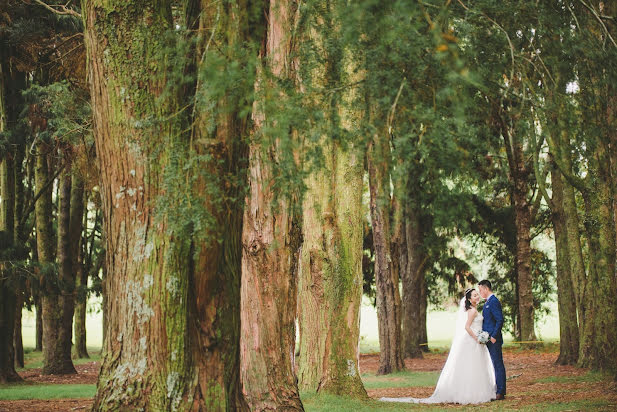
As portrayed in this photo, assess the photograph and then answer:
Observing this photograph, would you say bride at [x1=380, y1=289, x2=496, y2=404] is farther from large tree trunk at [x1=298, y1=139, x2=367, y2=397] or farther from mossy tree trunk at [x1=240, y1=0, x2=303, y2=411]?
mossy tree trunk at [x1=240, y1=0, x2=303, y2=411]

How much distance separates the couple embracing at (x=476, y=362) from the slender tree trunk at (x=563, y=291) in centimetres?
626

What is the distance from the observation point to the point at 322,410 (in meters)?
11.4

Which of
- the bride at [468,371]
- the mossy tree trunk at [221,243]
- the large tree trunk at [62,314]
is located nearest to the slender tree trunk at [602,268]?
the bride at [468,371]

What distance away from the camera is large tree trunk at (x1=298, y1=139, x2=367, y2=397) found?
1286 centimetres

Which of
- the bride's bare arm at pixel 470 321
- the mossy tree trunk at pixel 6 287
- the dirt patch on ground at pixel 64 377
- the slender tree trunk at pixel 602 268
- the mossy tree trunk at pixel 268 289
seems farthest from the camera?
the dirt patch on ground at pixel 64 377

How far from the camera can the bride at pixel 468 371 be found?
1355cm

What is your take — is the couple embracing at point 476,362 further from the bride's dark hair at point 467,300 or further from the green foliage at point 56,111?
the green foliage at point 56,111

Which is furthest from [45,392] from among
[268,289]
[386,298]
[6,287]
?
[386,298]

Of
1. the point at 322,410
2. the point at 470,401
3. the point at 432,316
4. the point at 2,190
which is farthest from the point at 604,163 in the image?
the point at 432,316

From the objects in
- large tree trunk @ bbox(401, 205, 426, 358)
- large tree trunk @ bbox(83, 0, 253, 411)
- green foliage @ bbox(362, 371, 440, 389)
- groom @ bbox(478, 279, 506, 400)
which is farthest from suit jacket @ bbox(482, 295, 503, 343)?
large tree trunk @ bbox(401, 205, 426, 358)

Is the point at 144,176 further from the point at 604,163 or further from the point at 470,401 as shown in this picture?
the point at 604,163

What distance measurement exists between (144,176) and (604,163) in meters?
11.3

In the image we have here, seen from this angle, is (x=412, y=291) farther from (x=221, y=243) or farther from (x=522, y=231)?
(x=221, y=243)

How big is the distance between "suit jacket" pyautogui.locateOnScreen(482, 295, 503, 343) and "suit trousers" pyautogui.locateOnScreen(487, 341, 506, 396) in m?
0.18
